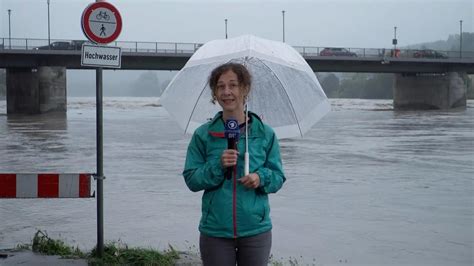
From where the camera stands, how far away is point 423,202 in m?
10.4

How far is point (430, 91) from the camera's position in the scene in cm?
6538

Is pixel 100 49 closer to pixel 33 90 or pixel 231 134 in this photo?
pixel 231 134

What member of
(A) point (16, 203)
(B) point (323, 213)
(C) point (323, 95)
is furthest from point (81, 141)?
(C) point (323, 95)

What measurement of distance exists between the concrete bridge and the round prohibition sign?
154ft

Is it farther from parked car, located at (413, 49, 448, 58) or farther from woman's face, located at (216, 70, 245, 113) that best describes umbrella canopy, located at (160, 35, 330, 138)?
parked car, located at (413, 49, 448, 58)

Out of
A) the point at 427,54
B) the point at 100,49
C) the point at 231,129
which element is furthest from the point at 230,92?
the point at 427,54

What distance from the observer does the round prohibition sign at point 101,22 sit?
5.98m

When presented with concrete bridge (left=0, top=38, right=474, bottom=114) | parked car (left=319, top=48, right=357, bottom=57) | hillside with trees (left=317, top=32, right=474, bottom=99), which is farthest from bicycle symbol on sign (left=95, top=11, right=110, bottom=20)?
hillside with trees (left=317, top=32, right=474, bottom=99)

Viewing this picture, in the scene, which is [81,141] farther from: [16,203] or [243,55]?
[243,55]

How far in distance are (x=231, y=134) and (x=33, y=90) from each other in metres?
53.3

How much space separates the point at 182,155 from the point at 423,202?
9.38 m

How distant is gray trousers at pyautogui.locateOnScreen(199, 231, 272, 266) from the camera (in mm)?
3467

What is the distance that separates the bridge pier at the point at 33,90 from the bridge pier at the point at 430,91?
35361 mm

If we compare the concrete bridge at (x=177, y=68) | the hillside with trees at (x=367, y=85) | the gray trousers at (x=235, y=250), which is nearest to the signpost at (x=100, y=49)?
the gray trousers at (x=235, y=250)
